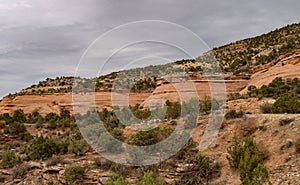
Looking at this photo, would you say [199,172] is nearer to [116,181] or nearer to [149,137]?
[116,181]

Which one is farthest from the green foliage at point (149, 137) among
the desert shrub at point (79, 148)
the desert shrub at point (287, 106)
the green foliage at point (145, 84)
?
the green foliage at point (145, 84)

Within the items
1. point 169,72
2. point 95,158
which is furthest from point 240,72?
point 95,158

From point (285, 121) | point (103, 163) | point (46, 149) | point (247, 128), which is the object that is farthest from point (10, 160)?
point (285, 121)

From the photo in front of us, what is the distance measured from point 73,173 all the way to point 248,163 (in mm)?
7794

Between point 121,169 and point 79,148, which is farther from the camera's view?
point 79,148

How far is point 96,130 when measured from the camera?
21.0 metres

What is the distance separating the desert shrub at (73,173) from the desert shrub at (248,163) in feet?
21.5

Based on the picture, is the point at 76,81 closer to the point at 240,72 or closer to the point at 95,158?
the point at 240,72

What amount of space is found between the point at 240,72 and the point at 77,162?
72.9 feet

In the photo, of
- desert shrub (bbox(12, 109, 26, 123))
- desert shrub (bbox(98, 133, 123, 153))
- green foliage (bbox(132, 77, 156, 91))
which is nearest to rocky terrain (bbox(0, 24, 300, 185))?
desert shrub (bbox(12, 109, 26, 123))

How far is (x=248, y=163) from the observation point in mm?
12289

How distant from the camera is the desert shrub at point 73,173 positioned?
1575 cm

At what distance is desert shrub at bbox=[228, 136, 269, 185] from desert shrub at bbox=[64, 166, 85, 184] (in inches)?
258

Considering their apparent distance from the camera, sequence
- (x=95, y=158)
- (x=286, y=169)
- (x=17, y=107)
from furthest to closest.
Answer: (x=17, y=107) → (x=95, y=158) → (x=286, y=169)
